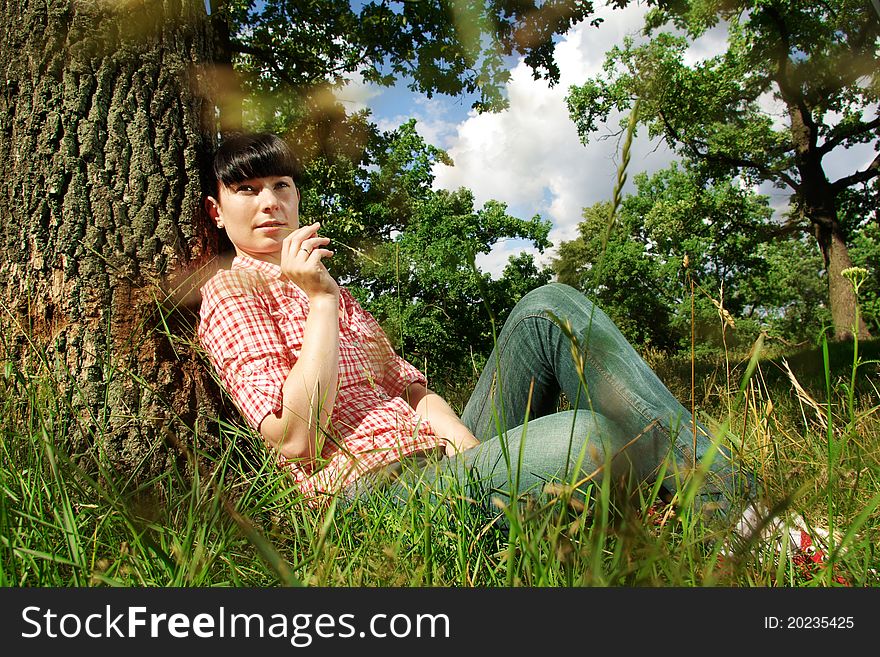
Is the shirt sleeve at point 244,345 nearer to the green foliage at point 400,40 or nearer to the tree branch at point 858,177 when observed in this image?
the green foliage at point 400,40

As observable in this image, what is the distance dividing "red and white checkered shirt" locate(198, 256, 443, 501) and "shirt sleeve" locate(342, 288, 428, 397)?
5cm

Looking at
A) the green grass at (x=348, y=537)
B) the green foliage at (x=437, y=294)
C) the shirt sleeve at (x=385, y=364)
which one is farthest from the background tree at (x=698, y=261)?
the green grass at (x=348, y=537)

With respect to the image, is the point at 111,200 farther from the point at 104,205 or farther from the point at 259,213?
the point at 259,213

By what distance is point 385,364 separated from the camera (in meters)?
2.25

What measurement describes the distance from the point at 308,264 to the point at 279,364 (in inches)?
12.7

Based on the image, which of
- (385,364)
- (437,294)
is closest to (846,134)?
(437,294)

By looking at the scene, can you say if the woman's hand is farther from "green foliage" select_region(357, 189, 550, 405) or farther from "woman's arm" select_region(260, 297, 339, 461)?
"green foliage" select_region(357, 189, 550, 405)

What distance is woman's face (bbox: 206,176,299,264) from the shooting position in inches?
80.0

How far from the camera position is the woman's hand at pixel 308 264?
1694 mm

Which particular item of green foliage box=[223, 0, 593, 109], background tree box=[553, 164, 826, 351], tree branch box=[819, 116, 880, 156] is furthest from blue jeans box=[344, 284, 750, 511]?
tree branch box=[819, 116, 880, 156]

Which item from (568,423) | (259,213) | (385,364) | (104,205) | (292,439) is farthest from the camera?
(385,364)

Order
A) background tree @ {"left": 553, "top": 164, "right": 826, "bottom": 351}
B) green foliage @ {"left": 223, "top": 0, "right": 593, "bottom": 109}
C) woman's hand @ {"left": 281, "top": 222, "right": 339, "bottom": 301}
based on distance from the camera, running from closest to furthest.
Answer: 1. woman's hand @ {"left": 281, "top": 222, "right": 339, "bottom": 301}
2. green foliage @ {"left": 223, "top": 0, "right": 593, "bottom": 109}
3. background tree @ {"left": 553, "top": 164, "right": 826, "bottom": 351}
